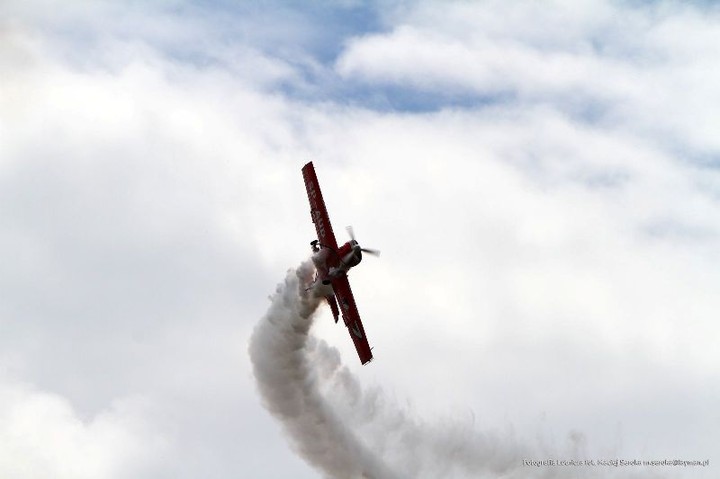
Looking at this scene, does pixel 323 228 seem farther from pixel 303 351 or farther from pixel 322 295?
pixel 303 351

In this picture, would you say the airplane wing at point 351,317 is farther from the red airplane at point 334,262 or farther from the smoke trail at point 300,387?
the smoke trail at point 300,387

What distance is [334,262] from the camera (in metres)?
57.9

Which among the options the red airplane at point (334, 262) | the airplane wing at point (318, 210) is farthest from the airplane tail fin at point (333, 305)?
the airplane wing at point (318, 210)

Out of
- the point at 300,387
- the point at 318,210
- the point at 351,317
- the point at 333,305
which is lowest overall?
the point at 351,317

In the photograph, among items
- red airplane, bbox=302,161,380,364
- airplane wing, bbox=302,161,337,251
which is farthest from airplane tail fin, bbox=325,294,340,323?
airplane wing, bbox=302,161,337,251

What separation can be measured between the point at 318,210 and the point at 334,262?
3391mm

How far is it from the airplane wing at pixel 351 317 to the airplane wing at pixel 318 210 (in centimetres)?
265

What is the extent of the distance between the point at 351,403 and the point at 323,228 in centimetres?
1688

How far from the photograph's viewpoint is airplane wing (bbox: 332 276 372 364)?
193 feet

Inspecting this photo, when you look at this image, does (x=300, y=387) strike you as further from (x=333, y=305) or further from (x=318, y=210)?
(x=318, y=210)

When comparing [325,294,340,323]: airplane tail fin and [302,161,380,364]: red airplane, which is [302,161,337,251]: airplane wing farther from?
[325,294,340,323]: airplane tail fin

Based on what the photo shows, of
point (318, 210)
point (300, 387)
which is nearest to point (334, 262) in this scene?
point (318, 210)

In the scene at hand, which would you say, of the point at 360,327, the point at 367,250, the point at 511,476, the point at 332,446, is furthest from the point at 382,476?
the point at 367,250

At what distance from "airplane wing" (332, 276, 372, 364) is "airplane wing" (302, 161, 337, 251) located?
2.65 m
